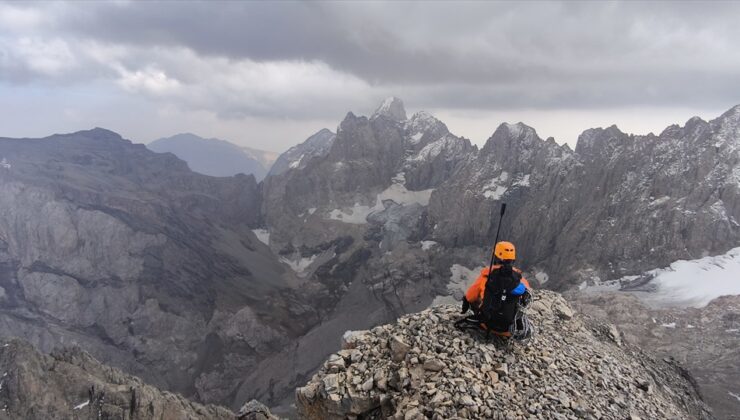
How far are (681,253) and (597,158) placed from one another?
64.1 m

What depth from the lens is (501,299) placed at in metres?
14.4

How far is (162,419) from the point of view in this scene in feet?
239

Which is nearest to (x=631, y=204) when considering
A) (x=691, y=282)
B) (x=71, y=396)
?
(x=691, y=282)

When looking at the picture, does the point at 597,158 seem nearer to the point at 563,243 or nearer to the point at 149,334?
the point at 563,243

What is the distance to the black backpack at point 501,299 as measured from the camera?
47.5ft

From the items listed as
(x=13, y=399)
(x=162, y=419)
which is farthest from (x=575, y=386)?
(x=13, y=399)

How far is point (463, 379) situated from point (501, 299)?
256 centimetres

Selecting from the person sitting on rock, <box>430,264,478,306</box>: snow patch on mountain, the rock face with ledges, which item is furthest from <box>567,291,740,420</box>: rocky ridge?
<box>430,264,478,306</box>: snow patch on mountain

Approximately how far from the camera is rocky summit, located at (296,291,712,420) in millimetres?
12977

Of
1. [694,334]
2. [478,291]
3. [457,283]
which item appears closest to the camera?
[478,291]

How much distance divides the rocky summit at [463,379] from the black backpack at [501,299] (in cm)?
67

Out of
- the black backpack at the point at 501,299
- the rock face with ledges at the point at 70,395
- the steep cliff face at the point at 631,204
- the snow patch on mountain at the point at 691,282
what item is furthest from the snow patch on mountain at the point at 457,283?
the black backpack at the point at 501,299

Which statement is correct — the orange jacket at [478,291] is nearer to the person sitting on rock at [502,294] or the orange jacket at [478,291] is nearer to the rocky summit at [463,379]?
the person sitting on rock at [502,294]

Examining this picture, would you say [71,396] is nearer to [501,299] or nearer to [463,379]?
[463,379]
